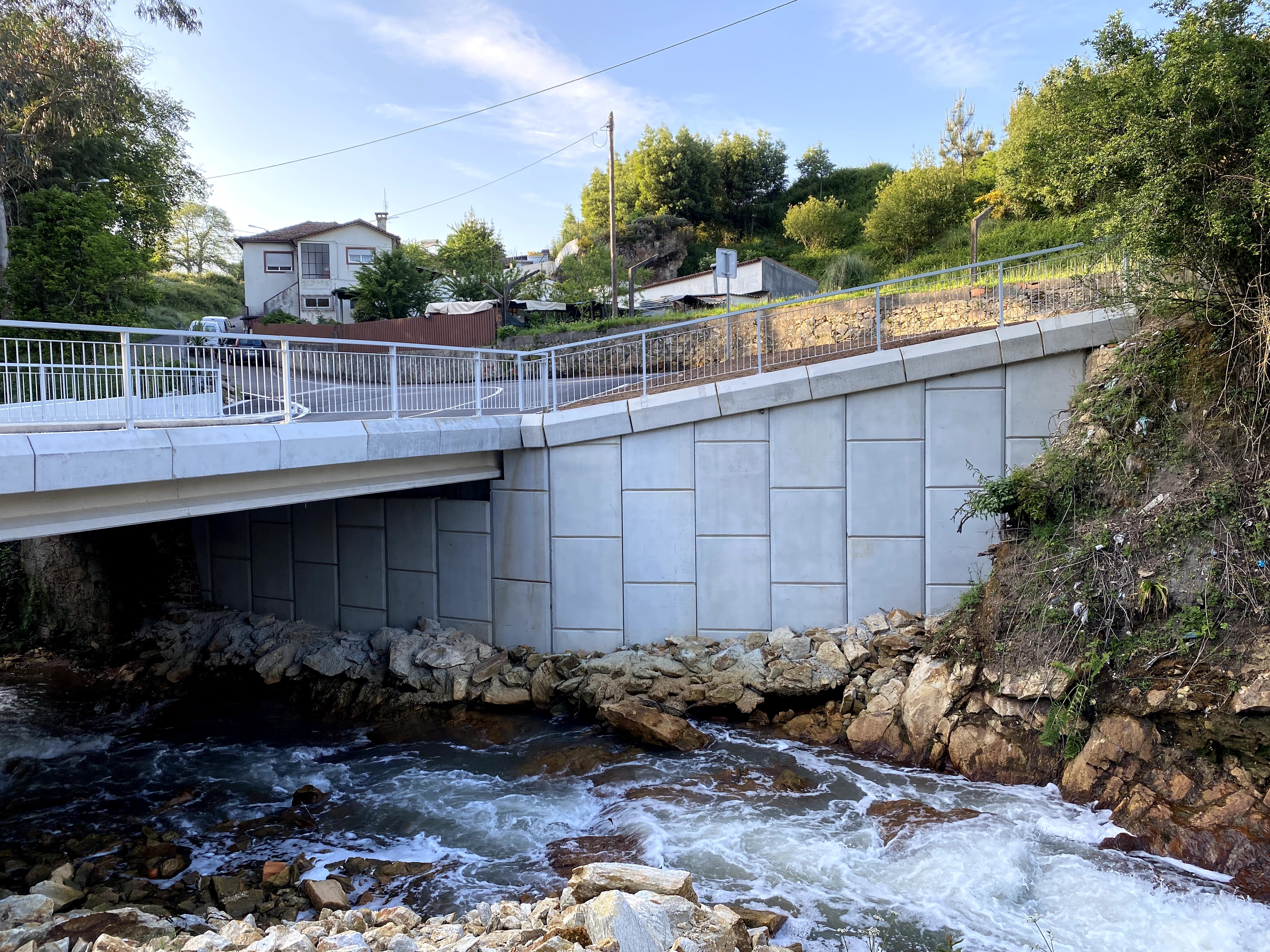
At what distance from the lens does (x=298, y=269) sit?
1711 inches

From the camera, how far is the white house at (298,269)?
43.3 meters

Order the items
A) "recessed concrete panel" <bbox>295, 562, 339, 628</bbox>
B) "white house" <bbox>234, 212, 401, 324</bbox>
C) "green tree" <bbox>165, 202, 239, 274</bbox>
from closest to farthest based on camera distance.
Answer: "recessed concrete panel" <bbox>295, 562, 339, 628</bbox> → "white house" <bbox>234, 212, 401, 324</bbox> → "green tree" <bbox>165, 202, 239, 274</bbox>

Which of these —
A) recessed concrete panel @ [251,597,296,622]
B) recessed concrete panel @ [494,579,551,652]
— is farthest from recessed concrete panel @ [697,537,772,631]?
recessed concrete panel @ [251,597,296,622]

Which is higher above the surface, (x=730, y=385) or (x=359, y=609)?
(x=730, y=385)

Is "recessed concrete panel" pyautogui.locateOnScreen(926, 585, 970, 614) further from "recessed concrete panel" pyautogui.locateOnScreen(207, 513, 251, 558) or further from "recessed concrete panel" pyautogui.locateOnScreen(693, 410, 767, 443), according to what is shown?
"recessed concrete panel" pyautogui.locateOnScreen(207, 513, 251, 558)

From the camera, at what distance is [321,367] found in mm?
10555

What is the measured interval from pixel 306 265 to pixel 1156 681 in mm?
43583

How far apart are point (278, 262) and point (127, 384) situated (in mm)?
40078

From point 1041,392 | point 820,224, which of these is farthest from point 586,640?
point 820,224

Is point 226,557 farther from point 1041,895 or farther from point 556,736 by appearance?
point 1041,895

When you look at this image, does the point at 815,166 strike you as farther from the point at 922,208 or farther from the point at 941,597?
the point at 941,597

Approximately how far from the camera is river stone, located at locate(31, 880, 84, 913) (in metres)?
7.39

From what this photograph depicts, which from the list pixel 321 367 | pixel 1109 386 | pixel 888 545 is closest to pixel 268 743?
pixel 321 367

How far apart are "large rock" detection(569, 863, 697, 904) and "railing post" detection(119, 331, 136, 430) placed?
19.6 feet
